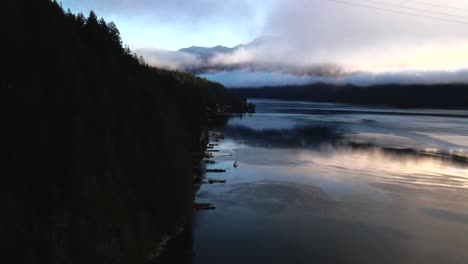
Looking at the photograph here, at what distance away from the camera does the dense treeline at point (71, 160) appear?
2375 centimetres

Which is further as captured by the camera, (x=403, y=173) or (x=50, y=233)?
(x=403, y=173)

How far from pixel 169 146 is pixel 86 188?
1649 cm

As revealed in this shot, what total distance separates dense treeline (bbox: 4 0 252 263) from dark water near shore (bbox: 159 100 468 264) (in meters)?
6.66

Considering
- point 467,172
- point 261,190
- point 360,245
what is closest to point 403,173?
point 467,172

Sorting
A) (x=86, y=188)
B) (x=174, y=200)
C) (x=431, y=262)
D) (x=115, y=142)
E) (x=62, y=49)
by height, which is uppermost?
(x=62, y=49)

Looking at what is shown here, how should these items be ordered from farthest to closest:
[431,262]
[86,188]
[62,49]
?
[431,262]
[62,49]
[86,188]

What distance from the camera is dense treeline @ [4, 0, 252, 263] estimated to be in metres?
23.8

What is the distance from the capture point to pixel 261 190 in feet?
194

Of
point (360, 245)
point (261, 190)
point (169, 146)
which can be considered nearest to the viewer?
point (360, 245)

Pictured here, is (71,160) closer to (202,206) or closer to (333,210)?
(202,206)

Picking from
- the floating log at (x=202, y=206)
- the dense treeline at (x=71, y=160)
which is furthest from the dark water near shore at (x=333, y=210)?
the dense treeline at (x=71, y=160)

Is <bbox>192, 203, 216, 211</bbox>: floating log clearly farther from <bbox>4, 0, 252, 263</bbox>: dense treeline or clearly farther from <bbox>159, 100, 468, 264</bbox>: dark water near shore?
<bbox>4, 0, 252, 263</bbox>: dense treeline

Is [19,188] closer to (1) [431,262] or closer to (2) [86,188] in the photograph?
(2) [86,188]

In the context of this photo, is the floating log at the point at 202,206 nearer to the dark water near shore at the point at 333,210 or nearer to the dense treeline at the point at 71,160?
the dark water near shore at the point at 333,210
